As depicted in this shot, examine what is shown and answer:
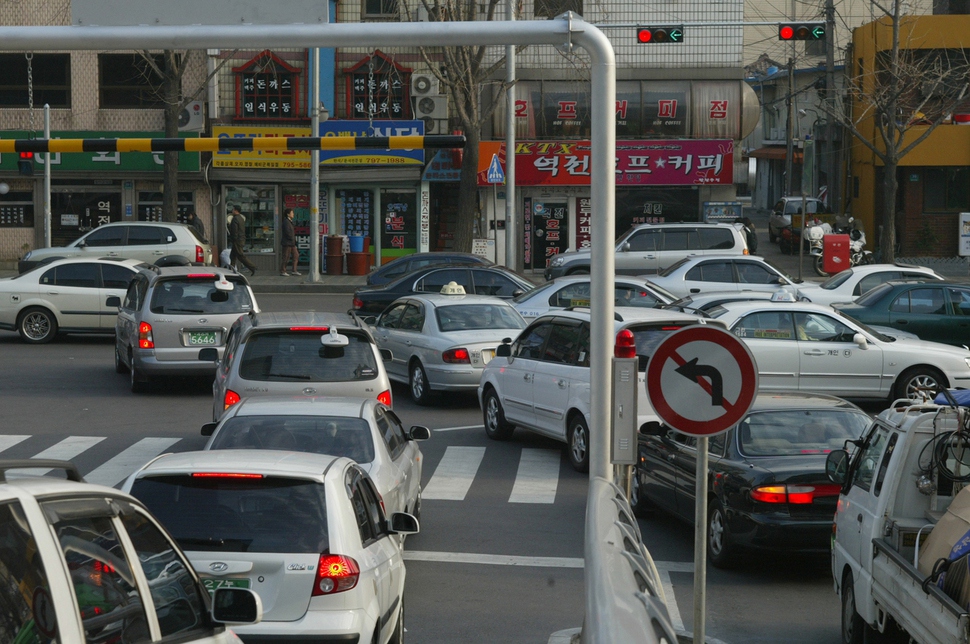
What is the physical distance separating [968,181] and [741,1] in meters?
9.53

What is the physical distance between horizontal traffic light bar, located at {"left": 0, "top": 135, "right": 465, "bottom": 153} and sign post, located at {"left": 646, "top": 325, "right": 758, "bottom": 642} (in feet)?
17.1

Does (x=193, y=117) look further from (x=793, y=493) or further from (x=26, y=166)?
(x=793, y=493)

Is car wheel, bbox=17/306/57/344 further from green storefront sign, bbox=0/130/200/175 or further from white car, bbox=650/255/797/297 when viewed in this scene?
green storefront sign, bbox=0/130/200/175

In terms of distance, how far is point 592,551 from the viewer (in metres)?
4.27

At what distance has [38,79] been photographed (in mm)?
38375

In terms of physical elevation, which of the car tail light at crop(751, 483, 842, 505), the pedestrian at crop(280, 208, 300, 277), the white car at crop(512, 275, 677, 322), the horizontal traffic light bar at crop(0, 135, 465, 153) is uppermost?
the horizontal traffic light bar at crop(0, 135, 465, 153)

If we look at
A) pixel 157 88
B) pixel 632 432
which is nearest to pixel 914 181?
pixel 157 88

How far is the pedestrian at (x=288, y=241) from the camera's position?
35.5 meters

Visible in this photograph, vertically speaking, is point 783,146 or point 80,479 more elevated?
point 783,146

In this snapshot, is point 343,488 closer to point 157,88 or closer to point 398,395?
point 398,395

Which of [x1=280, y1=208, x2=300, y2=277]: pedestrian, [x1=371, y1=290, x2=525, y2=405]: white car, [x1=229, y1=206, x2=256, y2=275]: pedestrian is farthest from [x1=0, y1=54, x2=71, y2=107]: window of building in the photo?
[x1=371, y1=290, x2=525, y2=405]: white car

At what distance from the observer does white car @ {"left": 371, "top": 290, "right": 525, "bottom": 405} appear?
17000 mm

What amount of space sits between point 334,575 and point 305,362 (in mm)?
6213

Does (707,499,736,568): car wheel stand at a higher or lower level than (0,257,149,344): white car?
lower
